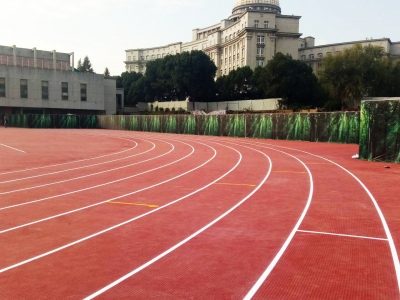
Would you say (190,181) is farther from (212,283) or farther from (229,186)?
(212,283)

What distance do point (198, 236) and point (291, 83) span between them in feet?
155

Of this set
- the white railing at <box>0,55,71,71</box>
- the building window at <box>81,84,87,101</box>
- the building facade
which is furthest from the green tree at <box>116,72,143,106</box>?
the white railing at <box>0,55,71,71</box>

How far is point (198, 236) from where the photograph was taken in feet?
19.6

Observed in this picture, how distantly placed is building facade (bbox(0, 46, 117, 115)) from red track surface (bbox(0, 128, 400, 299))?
54.7 m

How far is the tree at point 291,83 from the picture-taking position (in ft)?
166

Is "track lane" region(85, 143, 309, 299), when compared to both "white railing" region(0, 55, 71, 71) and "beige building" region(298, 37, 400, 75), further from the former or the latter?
"beige building" region(298, 37, 400, 75)

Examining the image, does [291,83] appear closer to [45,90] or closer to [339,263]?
[45,90]

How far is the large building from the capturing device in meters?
73.2

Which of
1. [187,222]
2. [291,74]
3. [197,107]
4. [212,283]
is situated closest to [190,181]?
[187,222]

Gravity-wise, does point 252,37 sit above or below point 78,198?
above

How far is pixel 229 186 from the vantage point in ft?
33.7

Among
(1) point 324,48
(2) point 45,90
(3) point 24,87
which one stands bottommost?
(2) point 45,90

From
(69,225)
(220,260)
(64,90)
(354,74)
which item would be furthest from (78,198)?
(64,90)

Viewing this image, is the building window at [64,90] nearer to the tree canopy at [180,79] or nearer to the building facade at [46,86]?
the building facade at [46,86]
